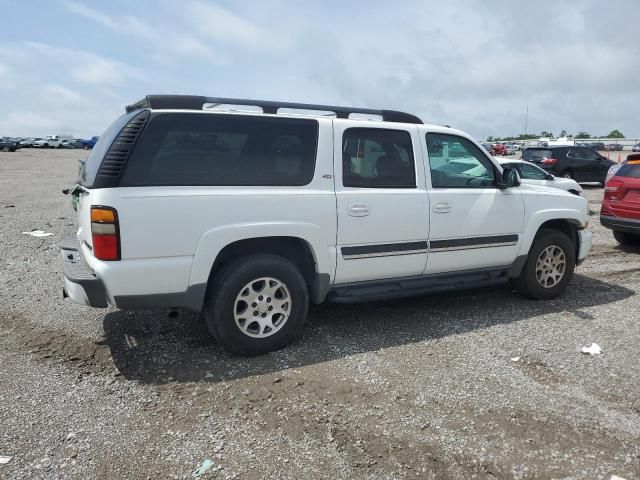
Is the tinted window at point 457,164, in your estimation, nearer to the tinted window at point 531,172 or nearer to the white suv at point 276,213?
the white suv at point 276,213

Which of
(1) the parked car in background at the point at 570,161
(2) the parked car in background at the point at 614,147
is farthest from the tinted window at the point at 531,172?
(2) the parked car in background at the point at 614,147

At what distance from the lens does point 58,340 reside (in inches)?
169

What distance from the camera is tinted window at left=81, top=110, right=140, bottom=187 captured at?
3617 mm

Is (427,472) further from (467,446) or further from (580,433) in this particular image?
(580,433)

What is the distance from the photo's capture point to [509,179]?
502 cm

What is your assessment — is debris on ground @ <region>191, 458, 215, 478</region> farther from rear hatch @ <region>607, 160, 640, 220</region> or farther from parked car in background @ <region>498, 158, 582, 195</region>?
parked car in background @ <region>498, 158, 582, 195</region>

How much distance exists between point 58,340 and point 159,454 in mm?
2029

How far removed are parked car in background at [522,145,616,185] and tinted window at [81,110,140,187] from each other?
17.2 meters

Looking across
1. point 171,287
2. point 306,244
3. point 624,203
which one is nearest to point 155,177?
point 171,287

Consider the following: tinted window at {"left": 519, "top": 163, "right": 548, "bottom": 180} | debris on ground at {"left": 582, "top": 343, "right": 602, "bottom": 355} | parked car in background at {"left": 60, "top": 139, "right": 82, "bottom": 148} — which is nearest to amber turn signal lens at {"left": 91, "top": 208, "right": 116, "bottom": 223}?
debris on ground at {"left": 582, "top": 343, "right": 602, "bottom": 355}

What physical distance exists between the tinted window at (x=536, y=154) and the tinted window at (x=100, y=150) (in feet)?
57.4

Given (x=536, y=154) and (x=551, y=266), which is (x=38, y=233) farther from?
(x=536, y=154)

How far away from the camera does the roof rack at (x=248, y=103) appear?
3709 mm

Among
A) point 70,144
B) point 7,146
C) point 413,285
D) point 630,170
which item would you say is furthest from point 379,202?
point 70,144
